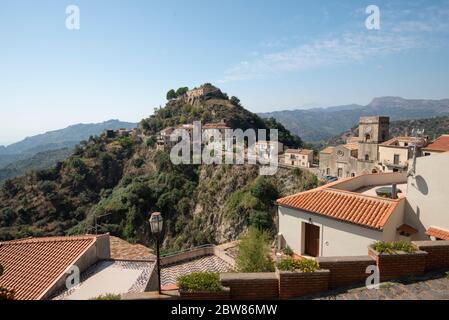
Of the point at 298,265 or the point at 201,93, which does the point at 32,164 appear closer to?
the point at 201,93

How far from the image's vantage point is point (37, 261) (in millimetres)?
11367

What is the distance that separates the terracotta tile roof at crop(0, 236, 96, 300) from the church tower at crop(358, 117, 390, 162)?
125ft

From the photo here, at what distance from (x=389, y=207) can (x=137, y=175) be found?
57.3 m

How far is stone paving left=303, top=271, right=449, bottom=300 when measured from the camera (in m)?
4.37

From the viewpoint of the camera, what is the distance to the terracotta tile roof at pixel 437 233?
7.15 m

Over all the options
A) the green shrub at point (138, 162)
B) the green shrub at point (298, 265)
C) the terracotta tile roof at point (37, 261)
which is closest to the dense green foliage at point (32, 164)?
the green shrub at point (138, 162)

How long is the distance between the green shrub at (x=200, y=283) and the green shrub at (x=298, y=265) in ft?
3.57

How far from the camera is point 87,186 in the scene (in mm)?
62188

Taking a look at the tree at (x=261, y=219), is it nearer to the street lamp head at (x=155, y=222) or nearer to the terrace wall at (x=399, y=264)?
the street lamp head at (x=155, y=222)

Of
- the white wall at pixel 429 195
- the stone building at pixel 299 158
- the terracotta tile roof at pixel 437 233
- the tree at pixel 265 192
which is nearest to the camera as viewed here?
the terracotta tile roof at pixel 437 233

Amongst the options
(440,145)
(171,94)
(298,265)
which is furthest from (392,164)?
(171,94)
